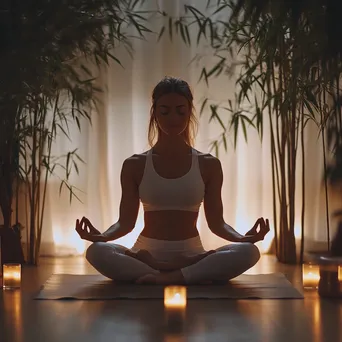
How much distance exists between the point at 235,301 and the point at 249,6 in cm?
175

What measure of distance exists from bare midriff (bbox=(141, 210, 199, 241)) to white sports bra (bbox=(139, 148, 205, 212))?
28mm

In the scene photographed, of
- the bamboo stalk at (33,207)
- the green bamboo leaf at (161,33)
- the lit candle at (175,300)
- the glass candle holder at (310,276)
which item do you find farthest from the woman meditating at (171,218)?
the green bamboo leaf at (161,33)

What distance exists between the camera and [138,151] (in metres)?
4.62

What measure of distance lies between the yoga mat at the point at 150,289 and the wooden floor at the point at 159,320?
0.07 meters

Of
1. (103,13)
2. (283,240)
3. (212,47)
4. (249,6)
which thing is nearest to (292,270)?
(283,240)

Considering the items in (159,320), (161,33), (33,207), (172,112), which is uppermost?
(161,33)

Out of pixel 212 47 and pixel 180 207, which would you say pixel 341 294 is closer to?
pixel 180 207

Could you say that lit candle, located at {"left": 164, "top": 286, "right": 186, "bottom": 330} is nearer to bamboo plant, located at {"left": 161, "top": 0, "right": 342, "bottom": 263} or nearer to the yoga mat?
the yoga mat

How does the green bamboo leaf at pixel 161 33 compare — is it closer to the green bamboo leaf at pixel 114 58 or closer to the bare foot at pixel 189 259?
the green bamboo leaf at pixel 114 58

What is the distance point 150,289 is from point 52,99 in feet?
4.86

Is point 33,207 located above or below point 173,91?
below

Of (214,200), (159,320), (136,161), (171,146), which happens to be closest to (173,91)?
(171,146)

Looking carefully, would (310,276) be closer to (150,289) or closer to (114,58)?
(150,289)

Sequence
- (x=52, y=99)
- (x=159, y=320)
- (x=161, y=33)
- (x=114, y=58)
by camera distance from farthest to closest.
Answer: (x=161, y=33), (x=114, y=58), (x=52, y=99), (x=159, y=320)
